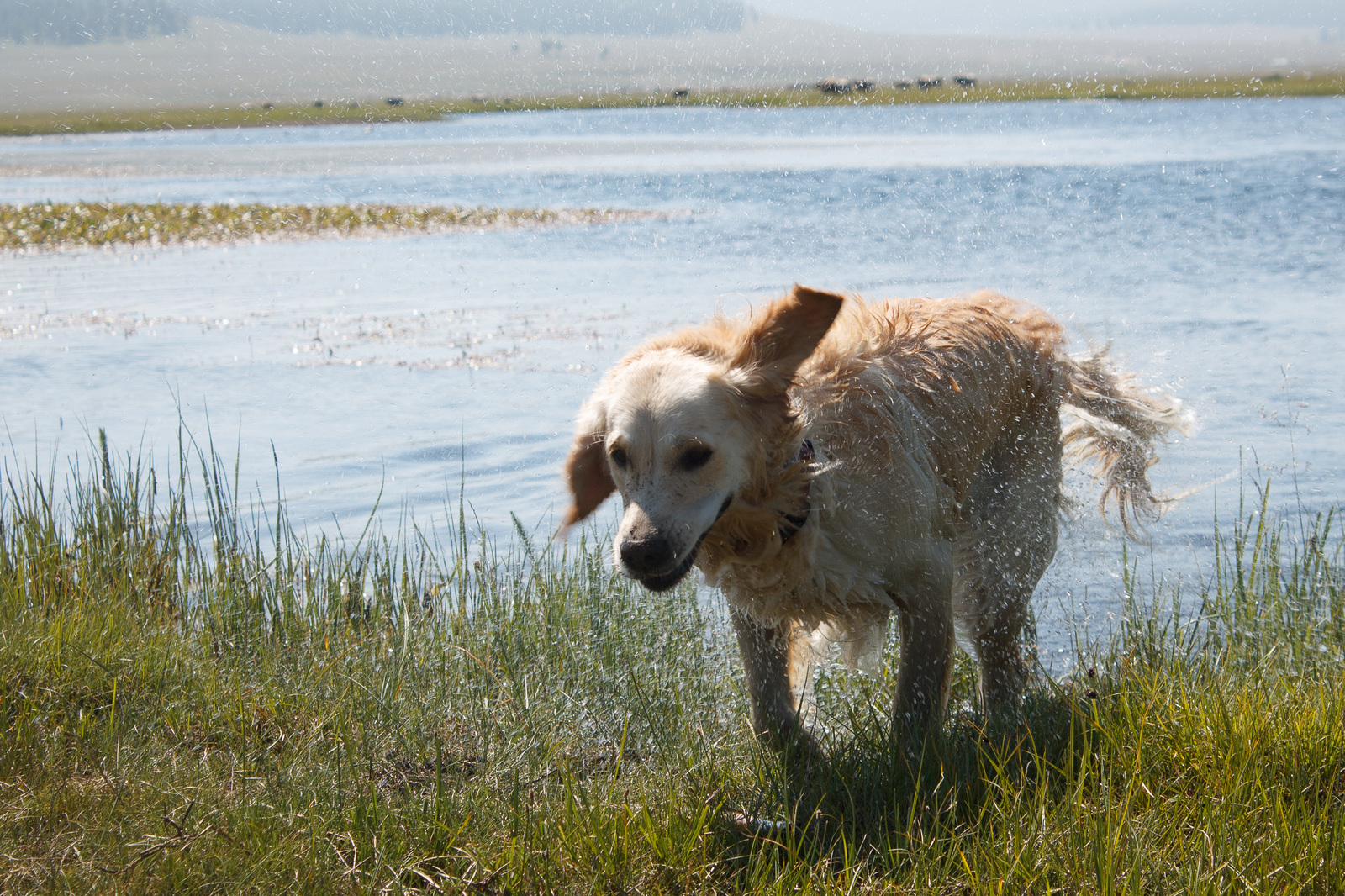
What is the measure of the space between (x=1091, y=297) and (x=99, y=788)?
410 inches

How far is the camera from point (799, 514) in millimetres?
3721

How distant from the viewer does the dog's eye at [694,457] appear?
3424 millimetres

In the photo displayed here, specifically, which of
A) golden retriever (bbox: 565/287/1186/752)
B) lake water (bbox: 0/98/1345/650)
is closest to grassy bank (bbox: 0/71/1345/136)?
lake water (bbox: 0/98/1345/650)

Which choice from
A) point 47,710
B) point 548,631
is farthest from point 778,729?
point 47,710

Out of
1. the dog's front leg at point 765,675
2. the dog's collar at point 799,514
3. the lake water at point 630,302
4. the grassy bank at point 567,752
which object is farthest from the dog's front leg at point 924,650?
the lake water at point 630,302

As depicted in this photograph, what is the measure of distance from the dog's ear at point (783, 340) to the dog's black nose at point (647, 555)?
0.72 metres

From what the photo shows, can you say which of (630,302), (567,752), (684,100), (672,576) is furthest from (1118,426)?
(684,100)

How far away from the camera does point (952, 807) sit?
326 cm

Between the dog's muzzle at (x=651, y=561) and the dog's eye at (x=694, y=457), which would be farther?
the dog's eye at (x=694, y=457)

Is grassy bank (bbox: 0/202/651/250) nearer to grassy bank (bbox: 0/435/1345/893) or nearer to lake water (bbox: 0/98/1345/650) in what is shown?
lake water (bbox: 0/98/1345/650)

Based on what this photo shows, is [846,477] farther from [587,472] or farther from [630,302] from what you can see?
[630,302]

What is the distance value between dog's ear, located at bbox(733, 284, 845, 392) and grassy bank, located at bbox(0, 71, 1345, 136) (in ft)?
77.5

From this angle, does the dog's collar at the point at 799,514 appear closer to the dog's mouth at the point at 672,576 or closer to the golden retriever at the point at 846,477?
the golden retriever at the point at 846,477

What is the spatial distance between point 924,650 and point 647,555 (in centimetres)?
129
